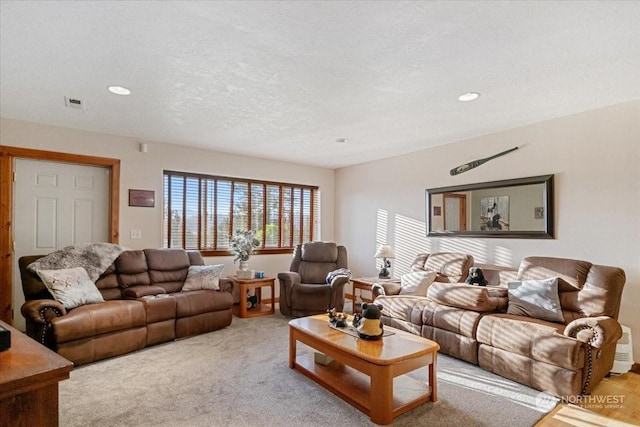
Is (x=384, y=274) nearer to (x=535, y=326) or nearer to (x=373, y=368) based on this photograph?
(x=535, y=326)

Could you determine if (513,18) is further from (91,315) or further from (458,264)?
(91,315)

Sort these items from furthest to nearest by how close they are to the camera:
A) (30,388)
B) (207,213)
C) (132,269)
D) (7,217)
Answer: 1. (207,213)
2. (132,269)
3. (7,217)
4. (30,388)

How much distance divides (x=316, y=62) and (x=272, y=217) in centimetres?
389

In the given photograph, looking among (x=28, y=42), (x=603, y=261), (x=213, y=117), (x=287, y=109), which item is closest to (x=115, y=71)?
(x=28, y=42)

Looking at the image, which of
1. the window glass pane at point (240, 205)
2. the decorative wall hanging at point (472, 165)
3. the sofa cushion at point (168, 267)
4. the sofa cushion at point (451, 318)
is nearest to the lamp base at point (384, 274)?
the sofa cushion at point (451, 318)

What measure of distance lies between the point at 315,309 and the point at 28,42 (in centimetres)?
394

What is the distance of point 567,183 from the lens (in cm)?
365

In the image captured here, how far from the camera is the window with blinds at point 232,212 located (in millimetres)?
5176

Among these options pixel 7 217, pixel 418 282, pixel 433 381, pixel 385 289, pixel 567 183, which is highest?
pixel 567 183

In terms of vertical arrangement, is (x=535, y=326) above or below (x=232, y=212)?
below

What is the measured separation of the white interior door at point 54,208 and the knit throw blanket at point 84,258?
→ 526mm

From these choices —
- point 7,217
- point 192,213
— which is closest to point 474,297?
point 192,213

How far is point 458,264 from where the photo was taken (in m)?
4.17

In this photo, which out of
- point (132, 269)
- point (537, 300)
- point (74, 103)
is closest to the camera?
point (537, 300)
